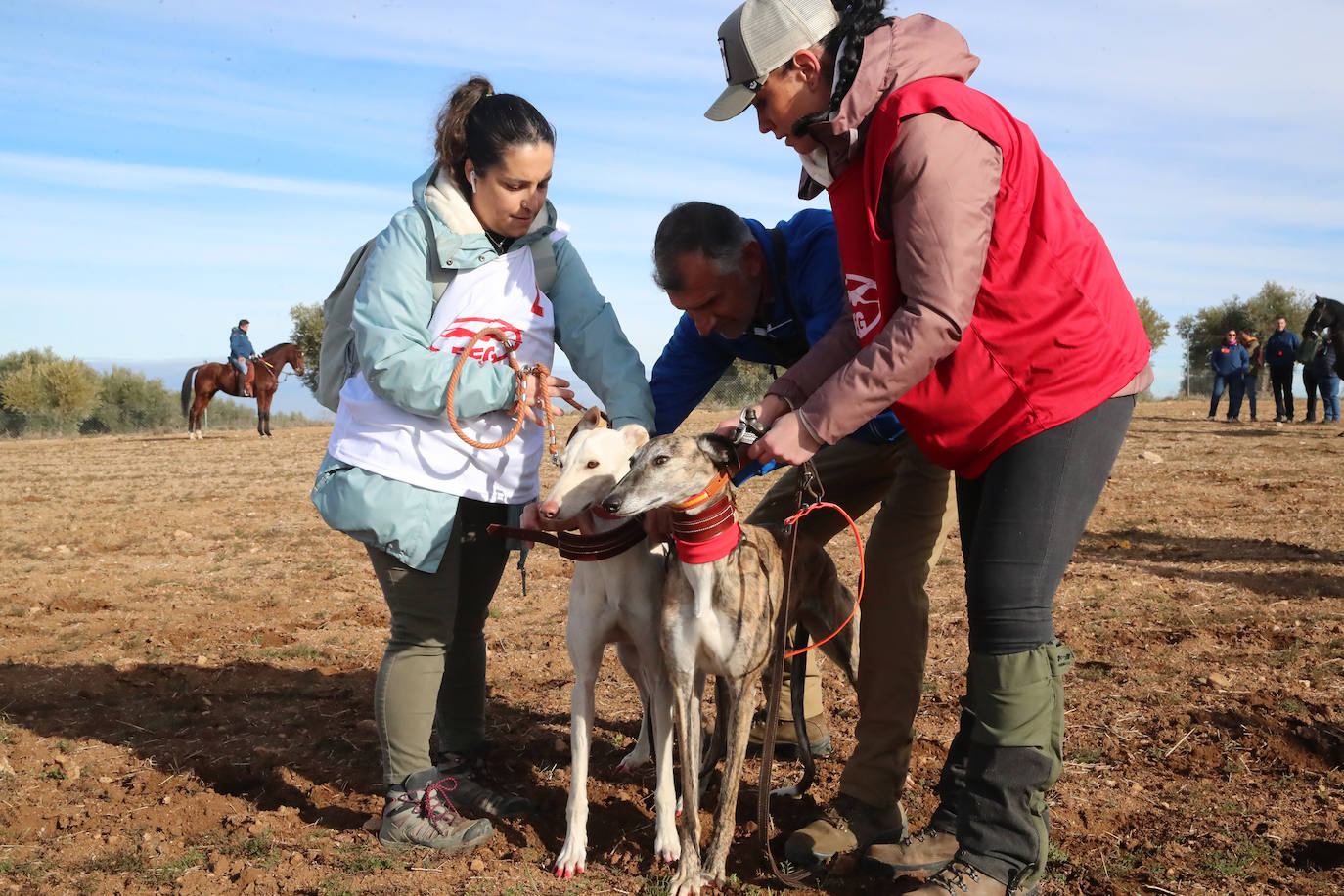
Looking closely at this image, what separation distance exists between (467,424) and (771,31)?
5.71ft

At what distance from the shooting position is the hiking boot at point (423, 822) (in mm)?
3691

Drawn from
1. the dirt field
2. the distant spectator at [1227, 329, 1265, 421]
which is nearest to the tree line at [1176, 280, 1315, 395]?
the distant spectator at [1227, 329, 1265, 421]

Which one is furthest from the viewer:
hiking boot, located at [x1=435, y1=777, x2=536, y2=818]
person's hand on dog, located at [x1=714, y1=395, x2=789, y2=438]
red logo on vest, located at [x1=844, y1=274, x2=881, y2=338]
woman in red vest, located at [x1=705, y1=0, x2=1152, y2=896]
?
hiking boot, located at [x1=435, y1=777, x2=536, y2=818]

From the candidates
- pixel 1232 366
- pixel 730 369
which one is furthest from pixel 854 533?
pixel 1232 366

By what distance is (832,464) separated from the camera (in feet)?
14.0

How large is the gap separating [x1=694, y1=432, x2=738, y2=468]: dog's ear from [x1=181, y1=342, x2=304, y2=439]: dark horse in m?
24.7

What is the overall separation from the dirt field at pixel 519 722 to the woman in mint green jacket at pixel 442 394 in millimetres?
638

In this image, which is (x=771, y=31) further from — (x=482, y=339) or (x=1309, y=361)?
(x=1309, y=361)

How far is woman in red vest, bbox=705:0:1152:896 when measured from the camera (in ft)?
8.32

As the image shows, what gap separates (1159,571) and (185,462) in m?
16.7

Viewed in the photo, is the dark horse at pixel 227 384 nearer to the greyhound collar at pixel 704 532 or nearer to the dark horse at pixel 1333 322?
the dark horse at pixel 1333 322

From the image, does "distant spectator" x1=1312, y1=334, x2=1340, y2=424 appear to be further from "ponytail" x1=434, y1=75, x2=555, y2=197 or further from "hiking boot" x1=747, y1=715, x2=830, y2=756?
"ponytail" x1=434, y1=75, x2=555, y2=197

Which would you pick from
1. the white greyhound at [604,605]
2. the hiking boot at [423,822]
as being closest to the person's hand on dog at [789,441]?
the white greyhound at [604,605]

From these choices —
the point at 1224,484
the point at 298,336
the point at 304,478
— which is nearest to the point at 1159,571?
the point at 1224,484
